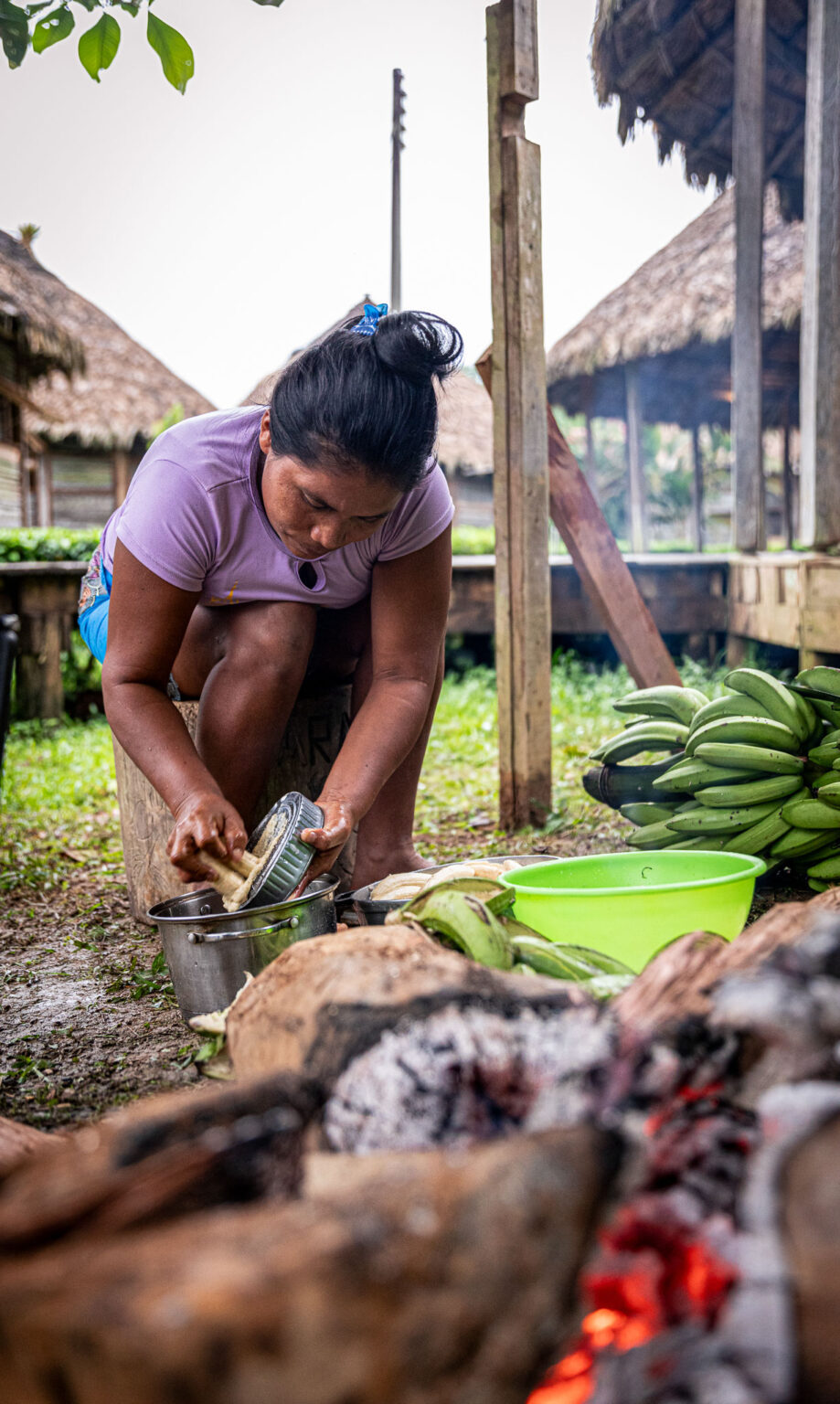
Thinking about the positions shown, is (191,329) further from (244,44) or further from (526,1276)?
(526,1276)

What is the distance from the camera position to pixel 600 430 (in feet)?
160

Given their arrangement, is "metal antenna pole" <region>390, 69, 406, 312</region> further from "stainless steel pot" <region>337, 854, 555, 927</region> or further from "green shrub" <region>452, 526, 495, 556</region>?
"stainless steel pot" <region>337, 854, 555, 927</region>

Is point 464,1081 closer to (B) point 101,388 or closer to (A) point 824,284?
(A) point 824,284

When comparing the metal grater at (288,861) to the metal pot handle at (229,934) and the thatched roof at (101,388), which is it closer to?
the metal pot handle at (229,934)

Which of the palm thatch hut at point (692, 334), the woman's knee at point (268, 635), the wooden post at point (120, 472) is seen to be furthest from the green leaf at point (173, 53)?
the wooden post at point (120, 472)

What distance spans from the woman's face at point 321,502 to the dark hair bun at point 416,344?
206 mm

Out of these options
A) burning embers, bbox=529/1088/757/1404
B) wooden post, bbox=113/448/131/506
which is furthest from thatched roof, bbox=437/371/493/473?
burning embers, bbox=529/1088/757/1404

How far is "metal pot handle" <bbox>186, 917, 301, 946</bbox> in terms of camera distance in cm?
170

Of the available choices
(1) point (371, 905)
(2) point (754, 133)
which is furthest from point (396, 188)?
(1) point (371, 905)

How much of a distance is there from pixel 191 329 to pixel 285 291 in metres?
11.9

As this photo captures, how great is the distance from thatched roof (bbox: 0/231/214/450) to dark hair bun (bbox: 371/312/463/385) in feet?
47.0

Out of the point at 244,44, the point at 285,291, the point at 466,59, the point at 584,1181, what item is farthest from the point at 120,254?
the point at 584,1181

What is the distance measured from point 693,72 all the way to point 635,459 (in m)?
5.47

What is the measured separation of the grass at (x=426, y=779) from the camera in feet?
11.1
